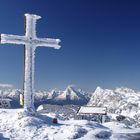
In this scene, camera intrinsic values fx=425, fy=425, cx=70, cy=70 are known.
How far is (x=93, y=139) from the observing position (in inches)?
2480

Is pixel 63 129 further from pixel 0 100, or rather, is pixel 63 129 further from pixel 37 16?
pixel 0 100

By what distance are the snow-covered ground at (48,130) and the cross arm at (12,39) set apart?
12316mm

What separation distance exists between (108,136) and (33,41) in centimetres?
2302

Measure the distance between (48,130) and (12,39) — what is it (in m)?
18.8

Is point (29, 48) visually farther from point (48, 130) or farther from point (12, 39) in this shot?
point (48, 130)

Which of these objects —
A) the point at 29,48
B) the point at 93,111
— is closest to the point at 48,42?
the point at 29,48

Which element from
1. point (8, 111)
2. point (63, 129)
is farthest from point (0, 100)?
point (63, 129)

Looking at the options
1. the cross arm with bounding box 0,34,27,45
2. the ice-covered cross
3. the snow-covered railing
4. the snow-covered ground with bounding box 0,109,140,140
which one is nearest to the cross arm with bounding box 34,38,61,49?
the ice-covered cross

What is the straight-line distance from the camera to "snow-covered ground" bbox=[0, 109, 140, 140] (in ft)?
208

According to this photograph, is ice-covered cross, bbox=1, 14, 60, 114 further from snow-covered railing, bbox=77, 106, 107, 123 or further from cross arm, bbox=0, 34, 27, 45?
snow-covered railing, bbox=77, 106, 107, 123

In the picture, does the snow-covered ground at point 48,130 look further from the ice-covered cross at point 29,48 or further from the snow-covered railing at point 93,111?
the snow-covered railing at point 93,111

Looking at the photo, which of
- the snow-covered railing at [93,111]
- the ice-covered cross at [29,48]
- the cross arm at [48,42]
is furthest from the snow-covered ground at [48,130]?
the snow-covered railing at [93,111]

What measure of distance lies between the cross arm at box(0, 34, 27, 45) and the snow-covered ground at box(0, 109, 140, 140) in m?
12.3

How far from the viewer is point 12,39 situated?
75188 millimetres
